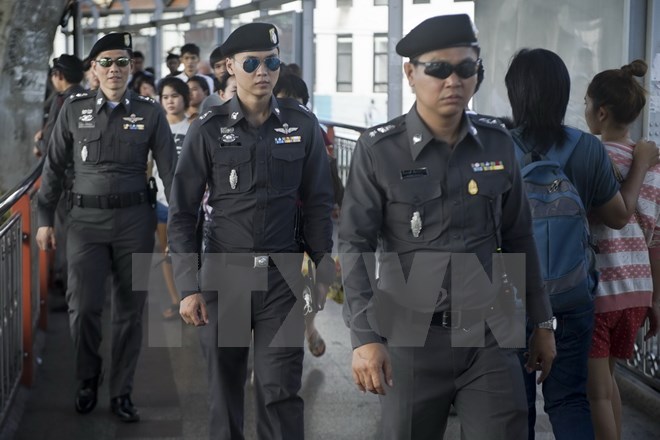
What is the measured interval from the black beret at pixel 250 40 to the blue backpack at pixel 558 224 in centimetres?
133

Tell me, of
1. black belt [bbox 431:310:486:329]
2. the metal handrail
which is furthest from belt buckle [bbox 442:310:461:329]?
the metal handrail

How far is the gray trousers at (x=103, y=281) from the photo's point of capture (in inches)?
243

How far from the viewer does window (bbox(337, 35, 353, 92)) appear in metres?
13.5

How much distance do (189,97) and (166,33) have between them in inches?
584

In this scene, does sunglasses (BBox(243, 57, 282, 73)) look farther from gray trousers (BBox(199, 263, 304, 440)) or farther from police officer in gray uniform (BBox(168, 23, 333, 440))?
gray trousers (BBox(199, 263, 304, 440))

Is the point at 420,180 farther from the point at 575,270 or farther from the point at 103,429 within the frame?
the point at 103,429

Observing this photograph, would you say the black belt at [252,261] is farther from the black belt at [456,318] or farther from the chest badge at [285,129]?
the black belt at [456,318]

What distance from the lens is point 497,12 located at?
9.21 metres

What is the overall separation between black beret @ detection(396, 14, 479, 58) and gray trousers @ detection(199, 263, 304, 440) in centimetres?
152

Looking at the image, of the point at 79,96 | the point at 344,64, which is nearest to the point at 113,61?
the point at 79,96

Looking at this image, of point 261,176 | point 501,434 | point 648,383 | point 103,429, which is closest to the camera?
point 501,434

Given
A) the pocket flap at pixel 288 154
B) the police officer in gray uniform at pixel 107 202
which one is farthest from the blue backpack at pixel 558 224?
the police officer in gray uniform at pixel 107 202

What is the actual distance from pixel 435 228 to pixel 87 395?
327 centimetres

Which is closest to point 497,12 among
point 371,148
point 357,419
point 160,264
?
point 160,264
